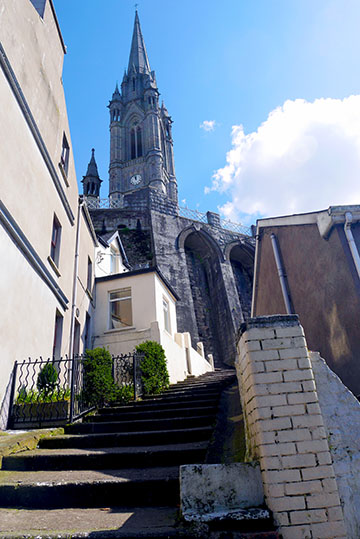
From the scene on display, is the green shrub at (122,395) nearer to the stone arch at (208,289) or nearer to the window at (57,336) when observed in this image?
the window at (57,336)

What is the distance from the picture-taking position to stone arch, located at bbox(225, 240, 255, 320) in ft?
102

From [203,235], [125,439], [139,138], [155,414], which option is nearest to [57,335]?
[155,414]

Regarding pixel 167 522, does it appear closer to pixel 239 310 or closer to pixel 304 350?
pixel 304 350

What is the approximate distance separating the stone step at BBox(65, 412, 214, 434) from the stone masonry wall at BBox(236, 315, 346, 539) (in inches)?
95.0

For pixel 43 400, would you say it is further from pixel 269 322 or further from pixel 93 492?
pixel 269 322

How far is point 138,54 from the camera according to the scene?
60.2 metres

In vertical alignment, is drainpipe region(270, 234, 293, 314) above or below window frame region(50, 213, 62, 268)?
below

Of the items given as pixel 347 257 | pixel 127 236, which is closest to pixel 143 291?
pixel 347 257

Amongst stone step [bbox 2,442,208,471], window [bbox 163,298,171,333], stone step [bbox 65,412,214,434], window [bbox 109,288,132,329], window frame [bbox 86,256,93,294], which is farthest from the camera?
window [bbox 163,298,171,333]

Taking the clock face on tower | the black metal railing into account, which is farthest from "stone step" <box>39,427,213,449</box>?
the clock face on tower

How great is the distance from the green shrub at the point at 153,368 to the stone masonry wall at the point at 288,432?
21.5 feet

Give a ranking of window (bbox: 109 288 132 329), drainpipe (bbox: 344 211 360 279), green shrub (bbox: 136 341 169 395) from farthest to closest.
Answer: window (bbox: 109 288 132 329), green shrub (bbox: 136 341 169 395), drainpipe (bbox: 344 211 360 279)

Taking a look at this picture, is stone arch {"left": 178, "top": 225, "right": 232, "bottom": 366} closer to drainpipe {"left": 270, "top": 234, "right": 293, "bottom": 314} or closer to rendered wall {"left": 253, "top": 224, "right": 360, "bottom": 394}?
rendered wall {"left": 253, "top": 224, "right": 360, "bottom": 394}

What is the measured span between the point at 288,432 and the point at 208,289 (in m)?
27.7
